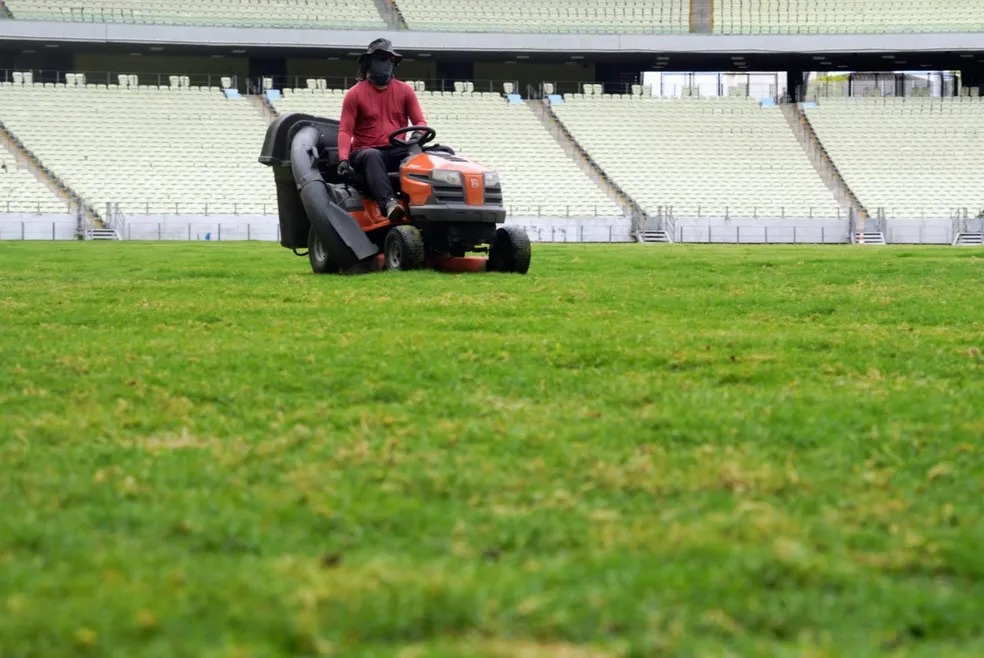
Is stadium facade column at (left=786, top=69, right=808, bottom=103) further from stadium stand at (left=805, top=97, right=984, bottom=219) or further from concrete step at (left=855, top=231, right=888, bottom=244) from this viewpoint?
concrete step at (left=855, top=231, right=888, bottom=244)

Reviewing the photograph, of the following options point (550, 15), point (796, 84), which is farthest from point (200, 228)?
point (796, 84)

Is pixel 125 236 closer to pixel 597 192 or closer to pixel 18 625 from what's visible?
pixel 597 192

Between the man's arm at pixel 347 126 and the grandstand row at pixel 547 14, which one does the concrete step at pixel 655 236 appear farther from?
the man's arm at pixel 347 126

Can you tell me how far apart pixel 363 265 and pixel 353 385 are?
303 inches

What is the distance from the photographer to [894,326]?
25.2 ft

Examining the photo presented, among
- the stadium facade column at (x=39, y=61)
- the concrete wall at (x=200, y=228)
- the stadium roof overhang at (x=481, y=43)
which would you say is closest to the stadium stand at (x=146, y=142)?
the concrete wall at (x=200, y=228)

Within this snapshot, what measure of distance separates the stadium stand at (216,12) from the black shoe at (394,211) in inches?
1448

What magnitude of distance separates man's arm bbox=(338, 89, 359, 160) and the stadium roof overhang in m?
34.4

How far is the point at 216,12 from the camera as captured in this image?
158 ft

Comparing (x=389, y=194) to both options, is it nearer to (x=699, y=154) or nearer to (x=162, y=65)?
(x=699, y=154)

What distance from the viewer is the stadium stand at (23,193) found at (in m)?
36.5

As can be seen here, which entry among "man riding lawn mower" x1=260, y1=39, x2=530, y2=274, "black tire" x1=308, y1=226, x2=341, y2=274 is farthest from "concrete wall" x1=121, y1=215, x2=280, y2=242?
"man riding lawn mower" x1=260, y1=39, x2=530, y2=274

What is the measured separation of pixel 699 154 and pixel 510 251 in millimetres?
33535

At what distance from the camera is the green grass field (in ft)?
8.42
